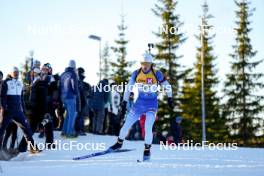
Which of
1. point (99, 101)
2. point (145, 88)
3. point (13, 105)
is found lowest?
point (13, 105)

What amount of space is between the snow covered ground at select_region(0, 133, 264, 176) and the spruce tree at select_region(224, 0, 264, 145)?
84.9ft

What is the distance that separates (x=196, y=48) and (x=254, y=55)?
541cm

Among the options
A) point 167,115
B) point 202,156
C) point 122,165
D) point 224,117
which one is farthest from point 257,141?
point 122,165

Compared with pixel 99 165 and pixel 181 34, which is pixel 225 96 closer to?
pixel 181 34

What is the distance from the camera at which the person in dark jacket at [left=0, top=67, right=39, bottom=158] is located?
10641 mm

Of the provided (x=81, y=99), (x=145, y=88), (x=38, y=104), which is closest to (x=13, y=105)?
(x=38, y=104)

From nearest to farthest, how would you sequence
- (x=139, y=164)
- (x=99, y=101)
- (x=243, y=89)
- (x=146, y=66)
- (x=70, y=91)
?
(x=139, y=164), (x=146, y=66), (x=70, y=91), (x=99, y=101), (x=243, y=89)

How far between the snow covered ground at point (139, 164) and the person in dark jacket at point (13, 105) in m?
0.76

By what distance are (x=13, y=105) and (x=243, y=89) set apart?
30.7 meters

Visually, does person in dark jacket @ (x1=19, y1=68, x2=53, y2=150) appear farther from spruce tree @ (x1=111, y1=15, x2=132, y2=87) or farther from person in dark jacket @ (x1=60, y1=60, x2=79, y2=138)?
spruce tree @ (x1=111, y1=15, x2=132, y2=87)

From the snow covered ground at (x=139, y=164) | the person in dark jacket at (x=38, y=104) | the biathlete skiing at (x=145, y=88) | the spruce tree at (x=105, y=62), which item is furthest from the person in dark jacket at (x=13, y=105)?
the spruce tree at (x=105, y=62)

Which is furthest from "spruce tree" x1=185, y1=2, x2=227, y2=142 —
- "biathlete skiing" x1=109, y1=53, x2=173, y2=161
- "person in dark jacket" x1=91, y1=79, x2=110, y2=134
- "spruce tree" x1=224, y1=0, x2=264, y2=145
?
"biathlete skiing" x1=109, y1=53, x2=173, y2=161

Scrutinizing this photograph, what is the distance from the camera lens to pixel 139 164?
934 cm

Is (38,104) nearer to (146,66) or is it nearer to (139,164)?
(146,66)
